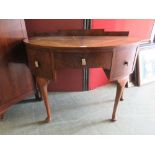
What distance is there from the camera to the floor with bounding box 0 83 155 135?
128cm

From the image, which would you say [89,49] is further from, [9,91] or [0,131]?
[0,131]

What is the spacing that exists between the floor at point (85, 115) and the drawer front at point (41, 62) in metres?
0.41

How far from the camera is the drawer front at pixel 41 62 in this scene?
110 centimetres

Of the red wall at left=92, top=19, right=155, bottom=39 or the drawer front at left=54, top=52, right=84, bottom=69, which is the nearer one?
the drawer front at left=54, top=52, right=84, bottom=69

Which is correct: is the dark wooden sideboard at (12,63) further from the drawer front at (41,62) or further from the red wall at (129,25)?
the red wall at (129,25)

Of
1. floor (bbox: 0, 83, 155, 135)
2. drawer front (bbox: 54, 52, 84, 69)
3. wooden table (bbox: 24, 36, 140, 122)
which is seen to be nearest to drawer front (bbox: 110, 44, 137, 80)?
wooden table (bbox: 24, 36, 140, 122)

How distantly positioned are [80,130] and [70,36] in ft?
2.38

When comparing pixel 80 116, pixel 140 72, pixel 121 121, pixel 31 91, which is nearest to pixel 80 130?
pixel 80 116

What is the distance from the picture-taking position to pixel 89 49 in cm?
104

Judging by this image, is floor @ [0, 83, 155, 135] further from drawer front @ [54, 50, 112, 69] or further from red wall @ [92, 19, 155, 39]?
red wall @ [92, 19, 155, 39]

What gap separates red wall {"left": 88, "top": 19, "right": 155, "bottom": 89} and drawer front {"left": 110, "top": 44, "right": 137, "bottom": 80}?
540 millimetres

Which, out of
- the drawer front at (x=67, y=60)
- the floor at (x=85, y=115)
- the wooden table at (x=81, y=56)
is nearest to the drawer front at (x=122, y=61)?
the wooden table at (x=81, y=56)

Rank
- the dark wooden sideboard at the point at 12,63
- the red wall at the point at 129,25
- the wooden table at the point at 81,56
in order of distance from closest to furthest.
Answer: the wooden table at the point at 81,56, the dark wooden sideboard at the point at 12,63, the red wall at the point at 129,25

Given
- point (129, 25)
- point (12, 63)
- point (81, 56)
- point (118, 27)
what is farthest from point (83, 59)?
point (129, 25)
